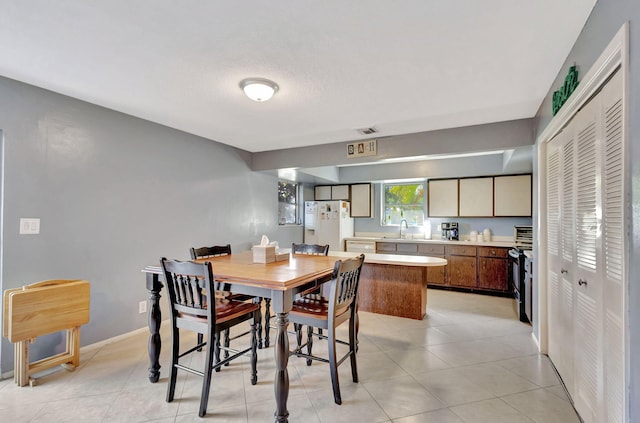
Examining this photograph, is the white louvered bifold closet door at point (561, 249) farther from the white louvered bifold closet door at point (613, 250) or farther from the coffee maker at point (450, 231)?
the coffee maker at point (450, 231)

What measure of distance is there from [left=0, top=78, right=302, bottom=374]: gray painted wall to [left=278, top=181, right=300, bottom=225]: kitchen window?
2129mm

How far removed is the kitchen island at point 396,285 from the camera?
147 inches

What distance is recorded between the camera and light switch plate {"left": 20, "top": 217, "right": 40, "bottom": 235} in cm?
244

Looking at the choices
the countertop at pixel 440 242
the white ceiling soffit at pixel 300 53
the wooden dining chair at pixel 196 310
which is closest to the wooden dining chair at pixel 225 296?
the wooden dining chair at pixel 196 310

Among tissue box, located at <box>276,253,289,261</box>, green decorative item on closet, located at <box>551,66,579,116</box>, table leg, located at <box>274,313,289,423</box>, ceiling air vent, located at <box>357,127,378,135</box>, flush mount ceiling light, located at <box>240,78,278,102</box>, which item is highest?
ceiling air vent, located at <box>357,127,378,135</box>

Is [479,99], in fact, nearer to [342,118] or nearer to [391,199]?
[342,118]

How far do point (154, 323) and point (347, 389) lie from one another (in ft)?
4.80

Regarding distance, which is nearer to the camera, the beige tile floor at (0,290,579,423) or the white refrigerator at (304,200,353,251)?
the beige tile floor at (0,290,579,423)

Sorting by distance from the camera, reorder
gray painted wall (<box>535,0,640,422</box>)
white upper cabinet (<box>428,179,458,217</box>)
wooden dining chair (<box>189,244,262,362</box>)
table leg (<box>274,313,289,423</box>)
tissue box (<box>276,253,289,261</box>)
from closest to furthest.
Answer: gray painted wall (<box>535,0,640,422</box>), table leg (<box>274,313,289,423</box>), wooden dining chair (<box>189,244,262,362</box>), tissue box (<box>276,253,289,261</box>), white upper cabinet (<box>428,179,458,217</box>)

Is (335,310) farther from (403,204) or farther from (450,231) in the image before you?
(403,204)

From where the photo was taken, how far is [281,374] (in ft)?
5.94

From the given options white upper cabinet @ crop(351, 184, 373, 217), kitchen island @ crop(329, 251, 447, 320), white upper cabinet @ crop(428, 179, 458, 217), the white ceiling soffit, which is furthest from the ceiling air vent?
white upper cabinet @ crop(351, 184, 373, 217)

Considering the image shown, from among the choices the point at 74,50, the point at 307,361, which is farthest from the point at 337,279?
the point at 74,50

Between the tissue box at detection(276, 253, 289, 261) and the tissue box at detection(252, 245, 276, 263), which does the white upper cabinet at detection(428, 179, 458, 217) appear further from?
the tissue box at detection(252, 245, 276, 263)
